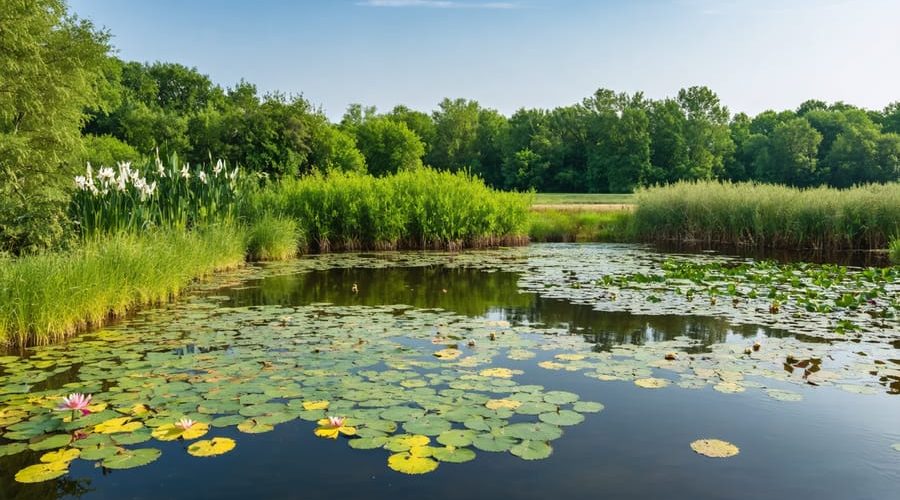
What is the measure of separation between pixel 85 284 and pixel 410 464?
17.7 ft

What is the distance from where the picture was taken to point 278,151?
3450 cm

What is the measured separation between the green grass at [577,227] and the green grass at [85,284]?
46.6 feet

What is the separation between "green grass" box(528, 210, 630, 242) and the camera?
23.2 meters

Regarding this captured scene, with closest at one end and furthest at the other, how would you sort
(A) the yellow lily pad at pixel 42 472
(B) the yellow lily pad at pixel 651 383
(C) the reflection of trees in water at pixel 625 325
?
(A) the yellow lily pad at pixel 42 472
(B) the yellow lily pad at pixel 651 383
(C) the reflection of trees in water at pixel 625 325

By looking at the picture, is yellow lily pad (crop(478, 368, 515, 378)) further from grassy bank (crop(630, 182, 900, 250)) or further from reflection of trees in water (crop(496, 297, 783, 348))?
grassy bank (crop(630, 182, 900, 250))

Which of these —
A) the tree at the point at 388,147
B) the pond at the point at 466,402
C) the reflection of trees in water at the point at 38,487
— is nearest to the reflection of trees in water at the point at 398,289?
the pond at the point at 466,402

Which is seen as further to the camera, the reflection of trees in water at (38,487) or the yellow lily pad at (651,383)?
the yellow lily pad at (651,383)

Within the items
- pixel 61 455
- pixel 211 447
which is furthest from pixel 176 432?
pixel 61 455

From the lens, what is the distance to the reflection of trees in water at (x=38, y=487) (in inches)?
140

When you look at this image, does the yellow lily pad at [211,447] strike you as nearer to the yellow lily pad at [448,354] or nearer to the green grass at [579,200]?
the yellow lily pad at [448,354]

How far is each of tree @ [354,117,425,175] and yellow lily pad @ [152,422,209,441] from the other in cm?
5635

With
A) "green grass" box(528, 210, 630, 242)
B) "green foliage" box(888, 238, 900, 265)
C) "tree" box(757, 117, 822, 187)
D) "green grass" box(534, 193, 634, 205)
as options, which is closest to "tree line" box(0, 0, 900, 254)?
"tree" box(757, 117, 822, 187)

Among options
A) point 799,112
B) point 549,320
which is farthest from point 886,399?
point 799,112

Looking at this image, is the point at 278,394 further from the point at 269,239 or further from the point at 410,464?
the point at 269,239
